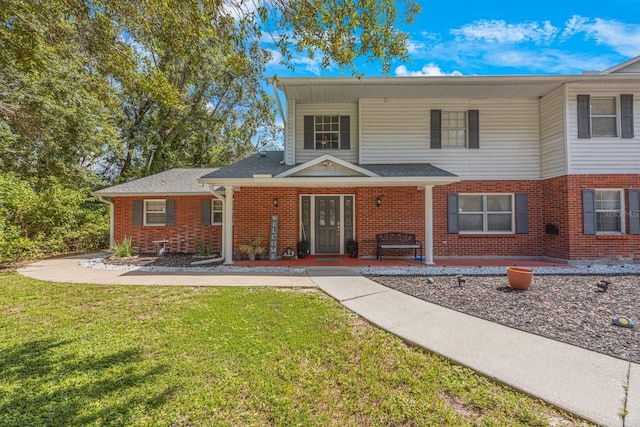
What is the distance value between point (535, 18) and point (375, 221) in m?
7.15

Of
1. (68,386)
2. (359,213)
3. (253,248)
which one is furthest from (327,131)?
(68,386)

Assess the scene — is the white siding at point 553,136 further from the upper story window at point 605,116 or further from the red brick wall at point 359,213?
the red brick wall at point 359,213

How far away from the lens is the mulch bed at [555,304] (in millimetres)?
3854

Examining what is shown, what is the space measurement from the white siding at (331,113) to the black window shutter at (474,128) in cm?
394

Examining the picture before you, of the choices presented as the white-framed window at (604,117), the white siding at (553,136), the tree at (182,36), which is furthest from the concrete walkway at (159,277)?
the white-framed window at (604,117)

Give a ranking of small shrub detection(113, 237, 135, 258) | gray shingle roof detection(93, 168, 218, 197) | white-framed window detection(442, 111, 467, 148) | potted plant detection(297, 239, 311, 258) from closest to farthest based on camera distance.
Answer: potted plant detection(297, 239, 311, 258) < white-framed window detection(442, 111, 467, 148) < small shrub detection(113, 237, 135, 258) < gray shingle roof detection(93, 168, 218, 197)

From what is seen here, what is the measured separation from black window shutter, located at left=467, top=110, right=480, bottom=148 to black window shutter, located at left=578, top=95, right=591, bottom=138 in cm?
274

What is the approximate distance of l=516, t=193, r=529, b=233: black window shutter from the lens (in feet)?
33.0

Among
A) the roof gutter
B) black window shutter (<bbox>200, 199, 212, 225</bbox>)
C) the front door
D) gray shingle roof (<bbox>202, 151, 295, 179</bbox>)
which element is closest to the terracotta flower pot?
the roof gutter

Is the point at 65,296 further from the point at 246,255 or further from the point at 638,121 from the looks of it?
the point at 638,121

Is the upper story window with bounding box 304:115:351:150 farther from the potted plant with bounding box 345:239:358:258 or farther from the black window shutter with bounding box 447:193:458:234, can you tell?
the black window shutter with bounding box 447:193:458:234

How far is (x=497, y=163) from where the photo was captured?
10.2 m

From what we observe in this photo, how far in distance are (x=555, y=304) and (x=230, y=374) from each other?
5.53 m

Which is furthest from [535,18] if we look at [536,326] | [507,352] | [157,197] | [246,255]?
[157,197]
